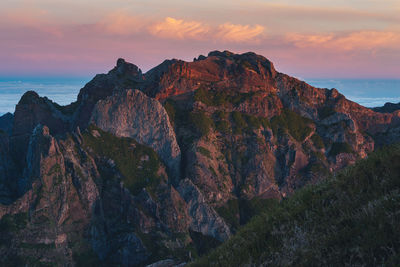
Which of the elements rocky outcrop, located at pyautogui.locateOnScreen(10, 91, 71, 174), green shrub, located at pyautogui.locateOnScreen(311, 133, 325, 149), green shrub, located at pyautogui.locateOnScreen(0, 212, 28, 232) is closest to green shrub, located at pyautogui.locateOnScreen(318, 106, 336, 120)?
green shrub, located at pyautogui.locateOnScreen(311, 133, 325, 149)

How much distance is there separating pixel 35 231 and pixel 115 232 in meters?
24.5

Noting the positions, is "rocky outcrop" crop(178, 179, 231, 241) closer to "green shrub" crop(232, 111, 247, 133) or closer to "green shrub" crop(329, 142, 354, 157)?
"green shrub" crop(232, 111, 247, 133)

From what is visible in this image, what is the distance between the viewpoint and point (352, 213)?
446 inches

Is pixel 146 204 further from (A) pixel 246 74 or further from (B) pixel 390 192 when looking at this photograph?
(B) pixel 390 192

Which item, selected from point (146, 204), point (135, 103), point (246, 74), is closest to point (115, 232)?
point (146, 204)

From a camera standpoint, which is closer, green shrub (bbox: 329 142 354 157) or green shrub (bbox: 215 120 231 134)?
green shrub (bbox: 215 120 231 134)

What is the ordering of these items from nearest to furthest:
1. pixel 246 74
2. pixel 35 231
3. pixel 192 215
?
1. pixel 35 231
2. pixel 192 215
3. pixel 246 74

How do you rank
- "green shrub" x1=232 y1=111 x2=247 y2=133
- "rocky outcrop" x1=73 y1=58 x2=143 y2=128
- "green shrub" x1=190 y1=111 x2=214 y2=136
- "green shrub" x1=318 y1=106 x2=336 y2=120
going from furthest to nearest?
"green shrub" x1=318 y1=106 x2=336 y2=120 → "green shrub" x1=232 y1=111 x2=247 y2=133 → "green shrub" x1=190 y1=111 x2=214 y2=136 → "rocky outcrop" x1=73 y1=58 x2=143 y2=128

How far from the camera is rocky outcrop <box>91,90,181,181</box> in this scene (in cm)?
14188

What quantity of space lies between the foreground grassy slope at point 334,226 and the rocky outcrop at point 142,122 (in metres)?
129

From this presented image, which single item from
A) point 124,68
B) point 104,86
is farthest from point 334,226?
point 124,68

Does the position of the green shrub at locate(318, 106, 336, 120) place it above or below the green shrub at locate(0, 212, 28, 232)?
above

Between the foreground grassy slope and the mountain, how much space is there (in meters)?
83.7

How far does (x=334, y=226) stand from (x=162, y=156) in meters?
135
